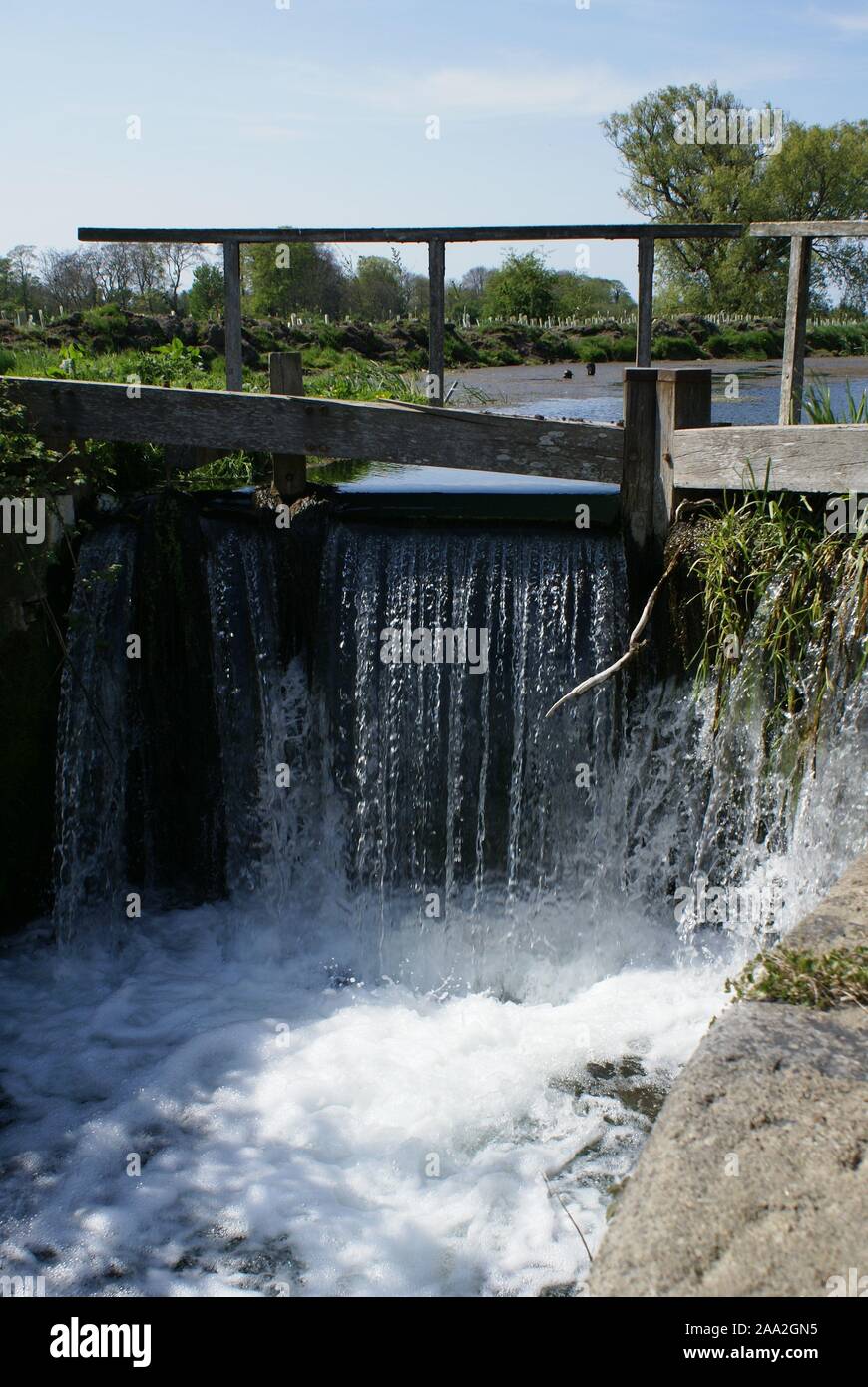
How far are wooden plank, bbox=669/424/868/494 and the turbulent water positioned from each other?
25.1 inches

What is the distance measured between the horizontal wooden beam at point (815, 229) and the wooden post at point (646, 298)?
0.66 metres

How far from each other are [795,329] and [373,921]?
4.13 metres

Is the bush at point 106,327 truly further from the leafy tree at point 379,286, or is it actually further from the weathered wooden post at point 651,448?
the weathered wooden post at point 651,448

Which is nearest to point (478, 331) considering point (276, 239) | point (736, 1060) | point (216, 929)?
point (276, 239)

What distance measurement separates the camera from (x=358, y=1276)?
15.4 feet

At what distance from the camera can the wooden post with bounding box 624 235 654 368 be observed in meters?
6.88

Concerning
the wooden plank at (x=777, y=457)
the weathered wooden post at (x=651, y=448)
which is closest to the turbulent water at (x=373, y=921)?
the weathered wooden post at (x=651, y=448)

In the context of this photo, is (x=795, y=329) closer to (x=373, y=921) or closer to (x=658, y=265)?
(x=373, y=921)

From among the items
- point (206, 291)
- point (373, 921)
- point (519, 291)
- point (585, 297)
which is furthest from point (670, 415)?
point (206, 291)

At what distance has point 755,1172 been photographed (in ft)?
8.58

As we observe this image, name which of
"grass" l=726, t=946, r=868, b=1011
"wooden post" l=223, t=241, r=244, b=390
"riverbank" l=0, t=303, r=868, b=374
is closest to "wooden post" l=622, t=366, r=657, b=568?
"wooden post" l=223, t=241, r=244, b=390

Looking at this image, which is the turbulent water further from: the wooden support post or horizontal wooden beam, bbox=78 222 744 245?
horizontal wooden beam, bbox=78 222 744 245

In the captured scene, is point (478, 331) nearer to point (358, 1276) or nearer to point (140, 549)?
point (140, 549)

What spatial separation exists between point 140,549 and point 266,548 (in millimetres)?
786
